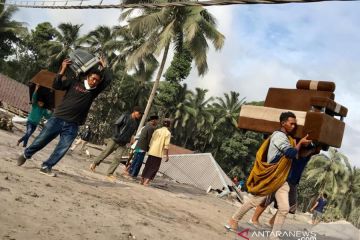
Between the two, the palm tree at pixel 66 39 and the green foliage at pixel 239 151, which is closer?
the palm tree at pixel 66 39

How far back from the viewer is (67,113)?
589 centimetres

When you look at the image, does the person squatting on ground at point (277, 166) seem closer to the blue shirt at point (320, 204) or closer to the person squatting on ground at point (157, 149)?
the person squatting on ground at point (157, 149)

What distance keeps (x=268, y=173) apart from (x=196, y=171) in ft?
47.5

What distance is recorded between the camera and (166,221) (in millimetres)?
5078

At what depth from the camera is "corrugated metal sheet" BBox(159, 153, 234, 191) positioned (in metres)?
18.6

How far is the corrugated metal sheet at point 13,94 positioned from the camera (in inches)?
1174

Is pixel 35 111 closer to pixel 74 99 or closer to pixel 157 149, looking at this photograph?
pixel 157 149

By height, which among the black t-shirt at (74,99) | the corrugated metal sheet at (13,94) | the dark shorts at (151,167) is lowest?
the dark shorts at (151,167)

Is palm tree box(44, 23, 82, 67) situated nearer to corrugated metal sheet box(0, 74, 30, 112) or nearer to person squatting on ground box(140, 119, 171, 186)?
corrugated metal sheet box(0, 74, 30, 112)

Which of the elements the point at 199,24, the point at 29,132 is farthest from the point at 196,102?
A: the point at 29,132

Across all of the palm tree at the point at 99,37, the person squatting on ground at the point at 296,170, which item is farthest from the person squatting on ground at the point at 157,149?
the palm tree at the point at 99,37

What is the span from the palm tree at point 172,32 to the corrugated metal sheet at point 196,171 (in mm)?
3503

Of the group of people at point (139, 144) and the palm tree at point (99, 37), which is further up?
the palm tree at point (99, 37)

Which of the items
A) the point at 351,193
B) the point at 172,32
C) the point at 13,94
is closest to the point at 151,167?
the point at 172,32
